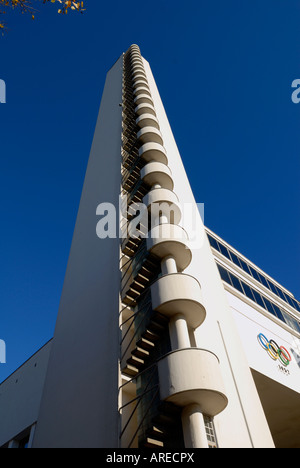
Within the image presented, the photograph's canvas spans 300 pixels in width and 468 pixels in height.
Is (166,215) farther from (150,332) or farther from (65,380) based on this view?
(65,380)

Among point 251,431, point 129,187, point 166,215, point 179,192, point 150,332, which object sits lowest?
point 251,431

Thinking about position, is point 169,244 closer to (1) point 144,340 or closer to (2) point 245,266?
(1) point 144,340

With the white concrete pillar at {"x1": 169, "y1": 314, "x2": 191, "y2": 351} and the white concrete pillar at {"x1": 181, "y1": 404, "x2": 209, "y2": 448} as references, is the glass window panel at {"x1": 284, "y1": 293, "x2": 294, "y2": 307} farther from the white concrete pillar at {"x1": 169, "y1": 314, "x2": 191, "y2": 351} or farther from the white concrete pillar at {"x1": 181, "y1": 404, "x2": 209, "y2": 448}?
the white concrete pillar at {"x1": 181, "y1": 404, "x2": 209, "y2": 448}

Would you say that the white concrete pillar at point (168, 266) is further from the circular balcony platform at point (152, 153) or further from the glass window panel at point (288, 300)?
the glass window panel at point (288, 300)

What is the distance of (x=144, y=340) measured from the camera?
1303cm

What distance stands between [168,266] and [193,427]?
6531 millimetres

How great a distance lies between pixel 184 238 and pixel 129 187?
758 centimetres

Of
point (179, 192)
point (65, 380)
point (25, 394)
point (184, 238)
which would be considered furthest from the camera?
point (179, 192)

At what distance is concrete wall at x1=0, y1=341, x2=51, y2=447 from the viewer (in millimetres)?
19922

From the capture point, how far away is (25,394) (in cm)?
2159

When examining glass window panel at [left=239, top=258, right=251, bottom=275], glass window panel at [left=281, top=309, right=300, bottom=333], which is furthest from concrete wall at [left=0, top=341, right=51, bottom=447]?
glass window panel at [left=281, top=309, right=300, bottom=333]
